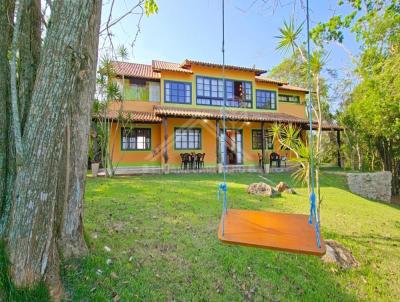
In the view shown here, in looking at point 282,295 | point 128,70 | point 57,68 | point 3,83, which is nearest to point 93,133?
point 128,70

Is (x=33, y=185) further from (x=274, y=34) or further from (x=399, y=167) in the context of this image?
(x=399, y=167)

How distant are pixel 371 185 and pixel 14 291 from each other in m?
13.4

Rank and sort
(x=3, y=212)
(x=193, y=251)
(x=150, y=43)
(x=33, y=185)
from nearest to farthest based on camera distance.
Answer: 1. (x=33, y=185)
2. (x=3, y=212)
3. (x=193, y=251)
4. (x=150, y=43)

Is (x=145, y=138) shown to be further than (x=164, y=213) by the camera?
Yes

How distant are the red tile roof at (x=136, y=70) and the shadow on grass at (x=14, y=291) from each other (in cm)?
1217

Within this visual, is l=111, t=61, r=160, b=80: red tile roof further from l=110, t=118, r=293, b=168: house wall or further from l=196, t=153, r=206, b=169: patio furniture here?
l=196, t=153, r=206, b=169: patio furniture

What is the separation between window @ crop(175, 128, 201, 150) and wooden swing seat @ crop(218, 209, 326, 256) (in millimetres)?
11263

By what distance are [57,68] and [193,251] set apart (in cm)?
290

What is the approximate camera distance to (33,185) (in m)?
1.98

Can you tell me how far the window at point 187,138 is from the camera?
47.8ft

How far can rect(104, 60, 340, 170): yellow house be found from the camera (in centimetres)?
1349

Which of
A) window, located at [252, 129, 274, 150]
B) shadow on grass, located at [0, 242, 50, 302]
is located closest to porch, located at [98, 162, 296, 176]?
window, located at [252, 129, 274, 150]

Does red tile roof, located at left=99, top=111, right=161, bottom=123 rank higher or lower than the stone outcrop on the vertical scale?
higher

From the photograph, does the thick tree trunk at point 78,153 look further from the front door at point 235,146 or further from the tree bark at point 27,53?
the front door at point 235,146
